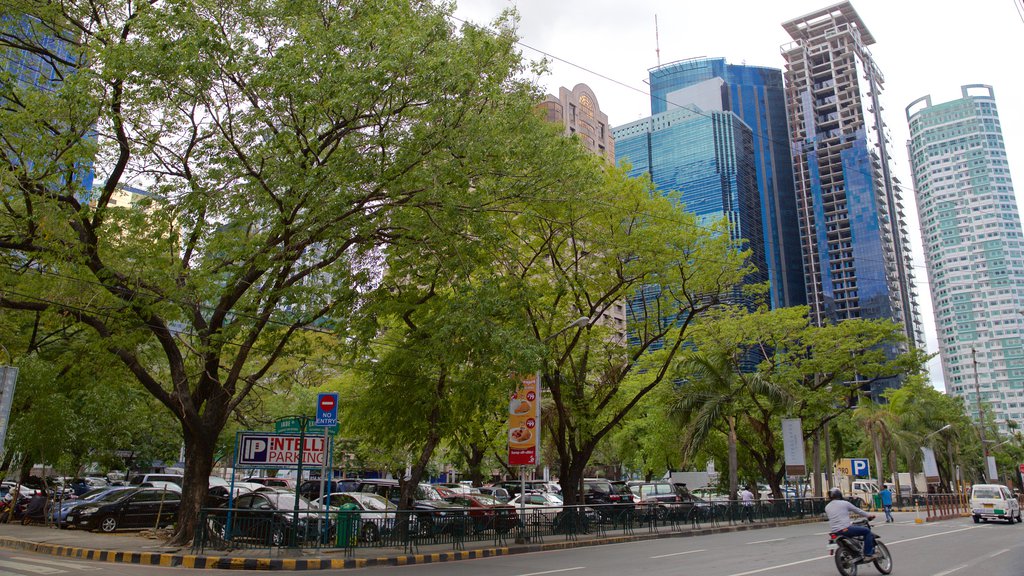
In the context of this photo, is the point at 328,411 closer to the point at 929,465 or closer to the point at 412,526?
the point at 412,526

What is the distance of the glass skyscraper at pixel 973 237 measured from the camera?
346 feet

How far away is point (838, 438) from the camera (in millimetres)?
41312

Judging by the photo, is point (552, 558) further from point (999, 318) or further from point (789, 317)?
point (999, 318)

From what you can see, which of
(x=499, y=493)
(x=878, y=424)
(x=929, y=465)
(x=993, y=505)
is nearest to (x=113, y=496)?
(x=499, y=493)

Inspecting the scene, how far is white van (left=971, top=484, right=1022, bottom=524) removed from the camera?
89.6ft

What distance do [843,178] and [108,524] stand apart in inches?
5113

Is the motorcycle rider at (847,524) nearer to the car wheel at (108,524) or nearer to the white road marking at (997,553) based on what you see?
the white road marking at (997,553)

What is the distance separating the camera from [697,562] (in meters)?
13.5

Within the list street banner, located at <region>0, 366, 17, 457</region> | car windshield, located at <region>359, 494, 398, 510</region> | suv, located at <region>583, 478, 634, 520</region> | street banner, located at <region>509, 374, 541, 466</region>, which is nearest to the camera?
street banner, located at <region>0, 366, 17, 457</region>

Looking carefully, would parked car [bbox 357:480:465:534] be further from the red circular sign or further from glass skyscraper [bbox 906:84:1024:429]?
glass skyscraper [bbox 906:84:1024:429]

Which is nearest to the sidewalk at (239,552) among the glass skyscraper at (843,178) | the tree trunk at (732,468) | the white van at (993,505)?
the tree trunk at (732,468)

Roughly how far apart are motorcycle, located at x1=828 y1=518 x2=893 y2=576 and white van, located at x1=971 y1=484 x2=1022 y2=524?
2169 cm

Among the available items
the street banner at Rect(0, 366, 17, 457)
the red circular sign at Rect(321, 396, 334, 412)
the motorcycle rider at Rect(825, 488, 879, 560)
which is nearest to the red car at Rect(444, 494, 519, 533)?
the red circular sign at Rect(321, 396, 334, 412)

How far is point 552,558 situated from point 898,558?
7.50 metres
